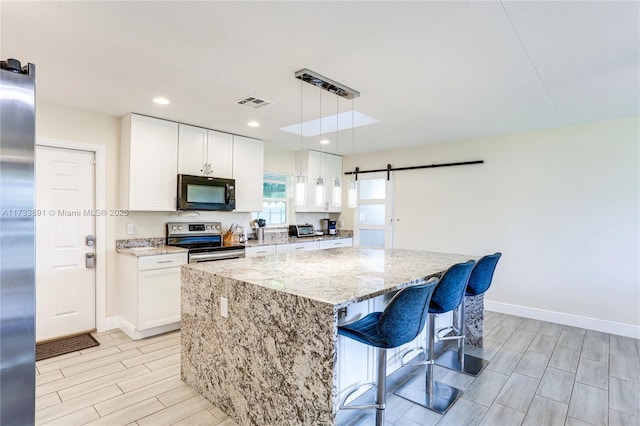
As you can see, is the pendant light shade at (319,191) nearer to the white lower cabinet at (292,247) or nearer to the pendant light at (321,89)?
the pendant light at (321,89)

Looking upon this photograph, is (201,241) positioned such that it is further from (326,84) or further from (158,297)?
(326,84)

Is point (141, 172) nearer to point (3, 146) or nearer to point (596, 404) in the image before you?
point (3, 146)

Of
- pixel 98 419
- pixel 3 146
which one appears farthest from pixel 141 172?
pixel 3 146

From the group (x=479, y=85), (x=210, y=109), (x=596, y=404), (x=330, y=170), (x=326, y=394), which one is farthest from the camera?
(x=330, y=170)

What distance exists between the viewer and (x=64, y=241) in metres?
3.52

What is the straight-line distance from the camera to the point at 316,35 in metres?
2.01

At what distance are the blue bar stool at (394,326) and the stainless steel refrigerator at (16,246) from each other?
1385 mm

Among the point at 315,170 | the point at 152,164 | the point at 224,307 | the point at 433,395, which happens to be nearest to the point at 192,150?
the point at 152,164

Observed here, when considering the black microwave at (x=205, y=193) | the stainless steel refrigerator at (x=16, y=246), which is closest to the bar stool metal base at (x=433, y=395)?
the stainless steel refrigerator at (x=16, y=246)

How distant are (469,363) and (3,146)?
332cm

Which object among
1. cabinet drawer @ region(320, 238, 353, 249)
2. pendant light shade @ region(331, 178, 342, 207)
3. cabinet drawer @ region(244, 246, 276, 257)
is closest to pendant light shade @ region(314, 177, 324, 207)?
pendant light shade @ region(331, 178, 342, 207)

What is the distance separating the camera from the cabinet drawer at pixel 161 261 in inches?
135

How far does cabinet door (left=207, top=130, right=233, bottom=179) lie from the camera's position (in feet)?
13.9

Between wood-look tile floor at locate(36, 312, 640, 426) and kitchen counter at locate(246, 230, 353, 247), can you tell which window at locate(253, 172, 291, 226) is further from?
wood-look tile floor at locate(36, 312, 640, 426)
